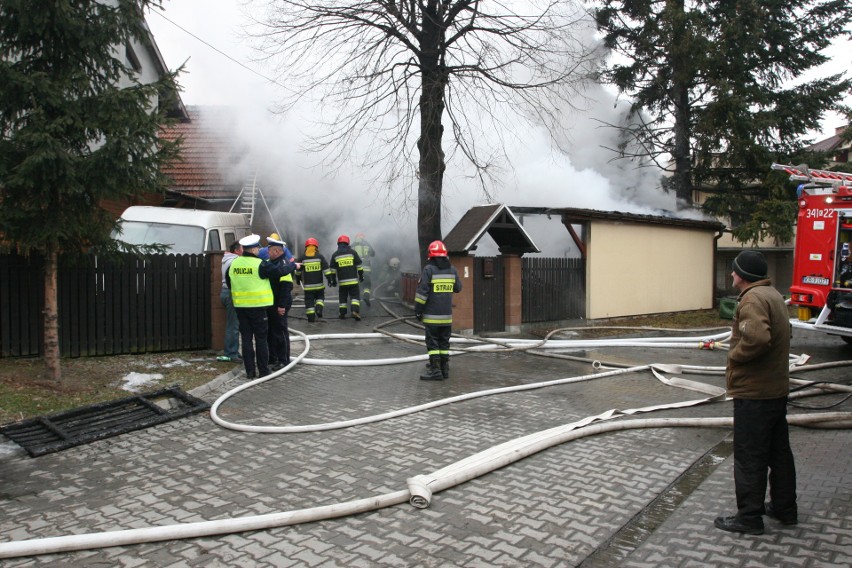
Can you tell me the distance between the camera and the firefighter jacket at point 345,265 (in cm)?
1209

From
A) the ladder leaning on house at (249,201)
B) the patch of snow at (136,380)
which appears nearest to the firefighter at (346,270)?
the ladder leaning on house at (249,201)

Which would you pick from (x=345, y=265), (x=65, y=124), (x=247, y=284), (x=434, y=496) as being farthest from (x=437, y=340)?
(x=65, y=124)

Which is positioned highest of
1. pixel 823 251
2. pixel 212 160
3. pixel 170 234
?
pixel 212 160

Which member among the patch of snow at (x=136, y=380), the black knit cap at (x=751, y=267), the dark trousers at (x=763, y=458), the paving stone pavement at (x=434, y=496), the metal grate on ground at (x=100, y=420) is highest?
the black knit cap at (x=751, y=267)

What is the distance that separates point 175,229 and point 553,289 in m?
7.66

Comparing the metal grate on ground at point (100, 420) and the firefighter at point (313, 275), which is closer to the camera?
the metal grate on ground at point (100, 420)

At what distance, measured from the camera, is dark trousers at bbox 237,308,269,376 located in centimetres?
788

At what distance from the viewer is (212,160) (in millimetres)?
17516

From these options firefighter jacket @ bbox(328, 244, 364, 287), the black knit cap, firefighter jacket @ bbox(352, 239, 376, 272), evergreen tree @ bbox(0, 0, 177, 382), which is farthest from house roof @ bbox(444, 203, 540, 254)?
the black knit cap

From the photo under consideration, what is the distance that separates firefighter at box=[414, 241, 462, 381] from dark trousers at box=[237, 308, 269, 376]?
6.10ft

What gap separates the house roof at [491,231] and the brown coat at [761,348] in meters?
8.19

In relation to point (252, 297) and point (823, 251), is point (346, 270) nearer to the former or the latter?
point (252, 297)

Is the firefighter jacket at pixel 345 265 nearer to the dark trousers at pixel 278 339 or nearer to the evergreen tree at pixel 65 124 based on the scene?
the dark trousers at pixel 278 339

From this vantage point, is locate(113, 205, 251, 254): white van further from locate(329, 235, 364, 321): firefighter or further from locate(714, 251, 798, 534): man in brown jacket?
locate(714, 251, 798, 534): man in brown jacket
